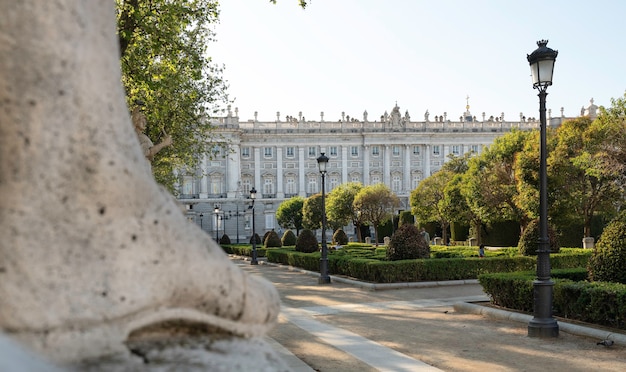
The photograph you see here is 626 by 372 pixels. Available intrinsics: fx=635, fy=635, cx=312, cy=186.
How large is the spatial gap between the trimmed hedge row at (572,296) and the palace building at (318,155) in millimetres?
59576

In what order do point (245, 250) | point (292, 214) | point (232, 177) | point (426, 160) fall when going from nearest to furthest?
1. point (245, 250)
2. point (292, 214)
3. point (232, 177)
4. point (426, 160)

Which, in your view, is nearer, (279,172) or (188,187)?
(188,187)

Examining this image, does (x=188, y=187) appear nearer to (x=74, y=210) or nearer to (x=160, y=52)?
(x=160, y=52)

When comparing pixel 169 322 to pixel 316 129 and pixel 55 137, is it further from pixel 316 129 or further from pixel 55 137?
pixel 316 129

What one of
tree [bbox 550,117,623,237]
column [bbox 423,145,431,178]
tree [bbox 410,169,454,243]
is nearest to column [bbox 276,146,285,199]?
column [bbox 423,145,431,178]

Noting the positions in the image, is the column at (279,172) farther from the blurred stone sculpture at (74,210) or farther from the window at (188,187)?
the blurred stone sculpture at (74,210)

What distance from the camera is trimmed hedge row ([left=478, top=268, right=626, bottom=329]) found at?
886 centimetres

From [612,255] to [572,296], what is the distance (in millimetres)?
1034

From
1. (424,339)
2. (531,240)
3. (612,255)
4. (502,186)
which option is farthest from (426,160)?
(424,339)

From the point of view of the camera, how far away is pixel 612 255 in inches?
401

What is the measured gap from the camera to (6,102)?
1256 millimetres

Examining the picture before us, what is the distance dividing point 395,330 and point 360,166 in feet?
217

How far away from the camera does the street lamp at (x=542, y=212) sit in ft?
29.7

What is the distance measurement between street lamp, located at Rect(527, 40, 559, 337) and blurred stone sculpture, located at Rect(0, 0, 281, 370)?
8.44m
